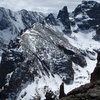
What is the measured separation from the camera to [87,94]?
3188cm

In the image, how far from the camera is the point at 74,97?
32.6 meters

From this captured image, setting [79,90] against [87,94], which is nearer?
[87,94]

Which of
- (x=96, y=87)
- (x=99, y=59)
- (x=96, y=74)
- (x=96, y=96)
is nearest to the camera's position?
(x=96, y=96)

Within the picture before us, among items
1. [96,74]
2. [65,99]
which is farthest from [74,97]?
[96,74]

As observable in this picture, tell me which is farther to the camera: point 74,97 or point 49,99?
point 49,99

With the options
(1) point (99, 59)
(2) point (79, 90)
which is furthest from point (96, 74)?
(2) point (79, 90)

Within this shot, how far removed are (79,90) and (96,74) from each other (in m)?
24.6

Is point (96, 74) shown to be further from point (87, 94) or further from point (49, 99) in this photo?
point (87, 94)

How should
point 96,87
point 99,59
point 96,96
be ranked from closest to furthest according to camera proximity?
point 96,96, point 96,87, point 99,59

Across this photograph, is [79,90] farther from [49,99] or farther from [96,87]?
[49,99]

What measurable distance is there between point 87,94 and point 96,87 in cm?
223

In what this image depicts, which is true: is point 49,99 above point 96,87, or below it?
below

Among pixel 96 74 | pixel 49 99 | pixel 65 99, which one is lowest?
pixel 49 99

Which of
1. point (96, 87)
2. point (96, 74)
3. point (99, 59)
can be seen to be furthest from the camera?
point (99, 59)
